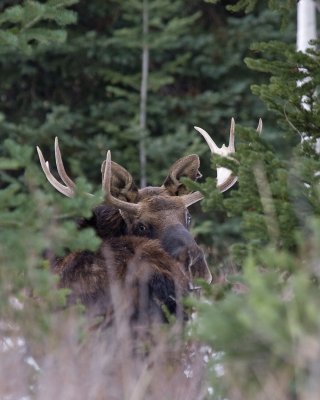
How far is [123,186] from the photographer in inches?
360

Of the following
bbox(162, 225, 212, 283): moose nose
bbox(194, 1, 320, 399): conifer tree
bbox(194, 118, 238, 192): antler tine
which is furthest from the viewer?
bbox(194, 118, 238, 192): antler tine

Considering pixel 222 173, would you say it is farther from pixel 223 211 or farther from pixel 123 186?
pixel 223 211

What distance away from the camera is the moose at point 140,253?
7086 millimetres

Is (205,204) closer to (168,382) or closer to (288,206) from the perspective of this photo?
(288,206)

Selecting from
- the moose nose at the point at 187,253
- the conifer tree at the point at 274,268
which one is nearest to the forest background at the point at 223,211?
the conifer tree at the point at 274,268

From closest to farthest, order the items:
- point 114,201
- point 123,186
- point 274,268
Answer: point 274,268
point 114,201
point 123,186

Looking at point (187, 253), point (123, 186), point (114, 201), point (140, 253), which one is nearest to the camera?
point (140, 253)

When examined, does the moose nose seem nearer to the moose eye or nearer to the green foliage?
the moose eye

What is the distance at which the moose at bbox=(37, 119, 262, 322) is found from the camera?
7086 mm

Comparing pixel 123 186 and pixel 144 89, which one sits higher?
pixel 123 186

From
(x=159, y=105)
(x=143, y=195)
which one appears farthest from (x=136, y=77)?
(x=143, y=195)

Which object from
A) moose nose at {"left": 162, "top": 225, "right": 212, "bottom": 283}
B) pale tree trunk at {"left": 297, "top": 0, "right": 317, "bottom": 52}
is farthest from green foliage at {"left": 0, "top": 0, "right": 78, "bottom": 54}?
pale tree trunk at {"left": 297, "top": 0, "right": 317, "bottom": 52}

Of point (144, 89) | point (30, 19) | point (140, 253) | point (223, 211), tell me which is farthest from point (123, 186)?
point (144, 89)

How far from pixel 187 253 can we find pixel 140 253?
81cm
